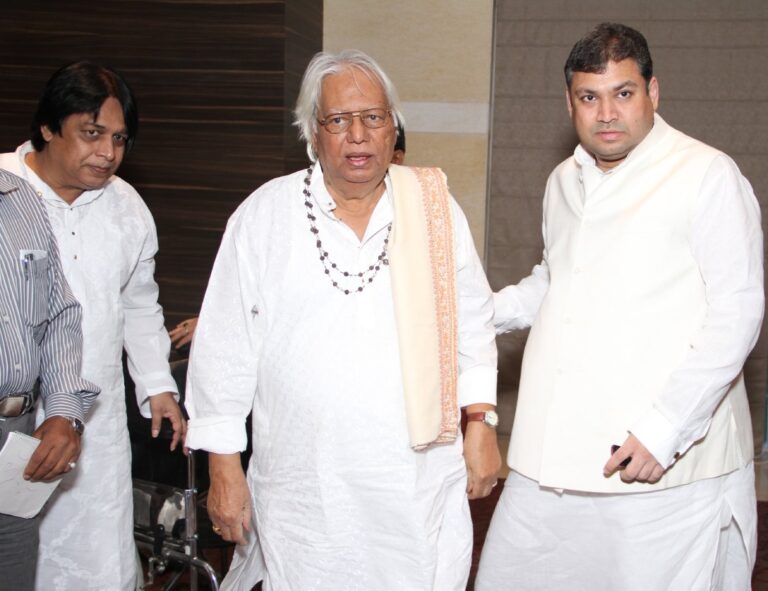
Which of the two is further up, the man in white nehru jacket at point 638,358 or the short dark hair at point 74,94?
the short dark hair at point 74,94

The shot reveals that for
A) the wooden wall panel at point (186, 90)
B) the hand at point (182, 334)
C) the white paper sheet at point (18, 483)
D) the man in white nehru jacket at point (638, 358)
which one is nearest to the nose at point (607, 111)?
the man in white nehru jacket at point (638, 358)

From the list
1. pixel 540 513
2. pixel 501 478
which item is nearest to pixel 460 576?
pixel 540 513

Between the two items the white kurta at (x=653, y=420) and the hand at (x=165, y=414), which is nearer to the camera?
the white kurta at (x=653, y=420)

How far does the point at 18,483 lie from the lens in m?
2.28

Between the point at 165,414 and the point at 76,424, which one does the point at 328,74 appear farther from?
the point at 165,414

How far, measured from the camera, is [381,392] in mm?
2301

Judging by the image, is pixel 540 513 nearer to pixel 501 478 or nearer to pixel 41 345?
pixel 41 345

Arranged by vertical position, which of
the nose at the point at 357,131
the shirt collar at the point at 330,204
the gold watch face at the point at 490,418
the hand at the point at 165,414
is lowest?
the hand at the point at 165,414

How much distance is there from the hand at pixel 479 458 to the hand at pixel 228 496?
56 cm

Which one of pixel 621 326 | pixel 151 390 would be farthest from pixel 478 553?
pixel 621 326

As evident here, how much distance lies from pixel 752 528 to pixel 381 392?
1031mm

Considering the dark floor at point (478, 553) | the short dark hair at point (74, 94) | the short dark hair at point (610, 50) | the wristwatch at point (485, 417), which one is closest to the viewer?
the short dark hair at point (610, 50)

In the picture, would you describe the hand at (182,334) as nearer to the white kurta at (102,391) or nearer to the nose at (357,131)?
the white kurta at (102,391)

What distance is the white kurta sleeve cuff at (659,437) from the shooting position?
2.25 m
